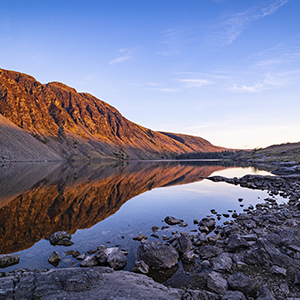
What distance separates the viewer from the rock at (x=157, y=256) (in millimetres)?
9164

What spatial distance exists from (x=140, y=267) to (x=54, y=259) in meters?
4.43

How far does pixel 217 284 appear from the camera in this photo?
286 inches

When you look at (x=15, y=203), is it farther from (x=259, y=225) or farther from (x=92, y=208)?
(x=259, y=225)

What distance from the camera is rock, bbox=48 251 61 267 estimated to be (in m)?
9.36

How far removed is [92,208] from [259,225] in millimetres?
15352

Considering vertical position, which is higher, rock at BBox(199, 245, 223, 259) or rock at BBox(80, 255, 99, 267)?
rock at BBox(199, 245, 223, 259)

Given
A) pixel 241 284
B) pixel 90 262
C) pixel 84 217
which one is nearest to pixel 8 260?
pixel 90 262

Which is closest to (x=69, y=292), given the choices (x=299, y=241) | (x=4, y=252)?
(x=4, y=252)

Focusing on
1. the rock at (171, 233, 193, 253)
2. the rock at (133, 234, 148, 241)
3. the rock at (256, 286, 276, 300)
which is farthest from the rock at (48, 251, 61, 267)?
the rock at (256, 286, 276, 300)

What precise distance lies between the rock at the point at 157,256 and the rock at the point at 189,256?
46 cm

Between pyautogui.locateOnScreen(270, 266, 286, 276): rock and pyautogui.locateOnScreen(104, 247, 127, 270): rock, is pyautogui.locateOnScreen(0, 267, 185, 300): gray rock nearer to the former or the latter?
pyautogui.locateOnScreen(104, 247, 127, 270): rock

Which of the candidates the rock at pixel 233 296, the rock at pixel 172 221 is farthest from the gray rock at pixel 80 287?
the rock at pixel 172 221

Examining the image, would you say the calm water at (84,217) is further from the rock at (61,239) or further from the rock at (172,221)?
the rock at (172,221)

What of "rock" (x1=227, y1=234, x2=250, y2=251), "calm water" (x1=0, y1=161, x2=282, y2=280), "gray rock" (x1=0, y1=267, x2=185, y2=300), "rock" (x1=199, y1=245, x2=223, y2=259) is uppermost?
"gray rock" (x1=0, y1=267, x2=185, y2=300)
